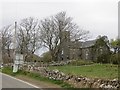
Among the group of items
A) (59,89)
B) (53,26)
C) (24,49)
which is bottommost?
(59,89)

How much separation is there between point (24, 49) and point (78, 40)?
14047mm

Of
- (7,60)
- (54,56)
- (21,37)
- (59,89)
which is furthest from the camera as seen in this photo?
(21,37)

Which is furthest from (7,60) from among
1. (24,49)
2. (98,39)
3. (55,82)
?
(55,82)

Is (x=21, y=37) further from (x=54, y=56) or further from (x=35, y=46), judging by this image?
(x=54, y=56)

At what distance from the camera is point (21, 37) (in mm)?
87562

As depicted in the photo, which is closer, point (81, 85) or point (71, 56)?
point (81, 85)

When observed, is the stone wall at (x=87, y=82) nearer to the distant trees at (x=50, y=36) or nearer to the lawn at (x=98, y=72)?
the lawn at (x=98, y=72)

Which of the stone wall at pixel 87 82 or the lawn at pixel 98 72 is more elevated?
the lawn at pixel 98 72

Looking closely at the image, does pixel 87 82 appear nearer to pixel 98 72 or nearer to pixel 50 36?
pixel 98 72

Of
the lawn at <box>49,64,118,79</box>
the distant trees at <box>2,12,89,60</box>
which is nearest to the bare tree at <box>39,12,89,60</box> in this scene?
the distant trees at <box>2,12,89,60</box>

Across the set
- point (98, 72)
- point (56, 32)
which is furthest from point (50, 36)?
point (98, 72)

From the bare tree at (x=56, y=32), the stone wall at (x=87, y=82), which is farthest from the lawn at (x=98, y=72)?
the bare tree at (x=56, y=32)

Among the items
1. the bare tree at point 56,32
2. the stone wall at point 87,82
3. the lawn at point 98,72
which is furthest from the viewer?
the bare tree at point 56,32

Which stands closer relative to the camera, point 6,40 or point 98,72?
point 98,72
